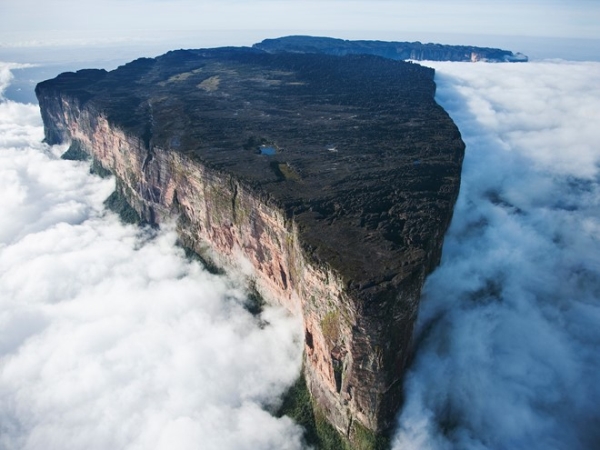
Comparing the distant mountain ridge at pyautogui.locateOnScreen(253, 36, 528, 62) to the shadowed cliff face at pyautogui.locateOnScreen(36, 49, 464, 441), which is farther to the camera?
the distant mountain ridge at pyautogui.locateOnScreen(253, 36, 528, 62)

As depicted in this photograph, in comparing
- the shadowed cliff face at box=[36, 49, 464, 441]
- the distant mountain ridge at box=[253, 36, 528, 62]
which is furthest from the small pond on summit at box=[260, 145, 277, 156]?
the distant mountain ridge at box=[253, 36, 528, 62]

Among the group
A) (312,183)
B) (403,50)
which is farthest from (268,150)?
(403,50)

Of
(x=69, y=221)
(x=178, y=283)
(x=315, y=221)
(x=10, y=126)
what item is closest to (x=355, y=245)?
(x=315, y=221)

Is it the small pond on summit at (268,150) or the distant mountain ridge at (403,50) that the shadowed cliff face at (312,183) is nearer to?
the small pond on summit at (268,150)

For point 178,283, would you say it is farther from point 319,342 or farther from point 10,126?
point 10,126

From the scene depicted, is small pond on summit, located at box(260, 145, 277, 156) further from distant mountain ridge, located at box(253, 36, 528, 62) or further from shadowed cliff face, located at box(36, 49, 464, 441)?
distant mountain ridge, located at box(253, 36, 528, 62)

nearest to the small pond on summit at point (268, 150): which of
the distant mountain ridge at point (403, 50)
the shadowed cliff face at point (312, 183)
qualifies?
the shadowed cliff face at point (312, 183)

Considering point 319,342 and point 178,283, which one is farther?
point 178,283

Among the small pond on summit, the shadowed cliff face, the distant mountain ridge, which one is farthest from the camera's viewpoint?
the distant mountain ridge
